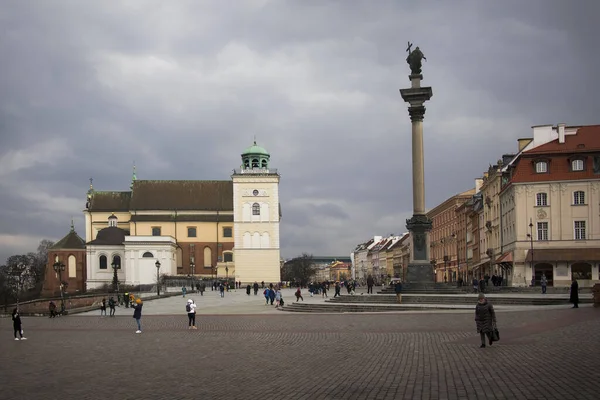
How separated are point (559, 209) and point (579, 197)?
1756mm

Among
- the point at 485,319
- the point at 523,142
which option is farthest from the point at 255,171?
the point at 485,319

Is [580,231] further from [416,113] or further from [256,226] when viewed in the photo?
[256,226]

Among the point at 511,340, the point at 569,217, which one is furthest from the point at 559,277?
the point at 511,340

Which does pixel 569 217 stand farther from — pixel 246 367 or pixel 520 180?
pixel 246 367

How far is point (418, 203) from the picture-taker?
41375 mm

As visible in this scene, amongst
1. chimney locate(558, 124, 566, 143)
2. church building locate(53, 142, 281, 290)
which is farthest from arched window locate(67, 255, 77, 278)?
chimney locate(558, 124, 566, 143)

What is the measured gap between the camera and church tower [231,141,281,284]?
103m

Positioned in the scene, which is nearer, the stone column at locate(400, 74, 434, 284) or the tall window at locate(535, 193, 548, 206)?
the stone column at locate(400, 74, 434, 284)

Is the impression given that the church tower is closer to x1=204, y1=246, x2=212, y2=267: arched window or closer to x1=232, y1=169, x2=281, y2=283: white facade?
x1=232, y1=169, x2=281, y2=283: white facade

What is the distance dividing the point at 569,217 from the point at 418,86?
80.5 ft

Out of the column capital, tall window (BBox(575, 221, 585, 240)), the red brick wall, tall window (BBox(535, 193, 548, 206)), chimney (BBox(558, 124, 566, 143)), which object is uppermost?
chimney (BBox(558, 124, 566, 143))

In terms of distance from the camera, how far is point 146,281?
322ft

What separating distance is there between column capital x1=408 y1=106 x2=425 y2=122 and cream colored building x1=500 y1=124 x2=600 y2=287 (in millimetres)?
20904

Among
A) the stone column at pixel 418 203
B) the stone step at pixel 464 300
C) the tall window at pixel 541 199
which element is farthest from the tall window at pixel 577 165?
the stone column at pixel 418 203
